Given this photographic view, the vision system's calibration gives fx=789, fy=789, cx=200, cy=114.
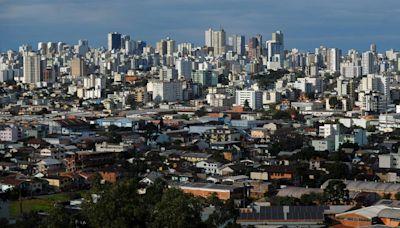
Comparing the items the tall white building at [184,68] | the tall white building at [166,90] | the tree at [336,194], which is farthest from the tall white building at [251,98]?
the tree at [336,194]

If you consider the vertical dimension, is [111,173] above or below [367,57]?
below

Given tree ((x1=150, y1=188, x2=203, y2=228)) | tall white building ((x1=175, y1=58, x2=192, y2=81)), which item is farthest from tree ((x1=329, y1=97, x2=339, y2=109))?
Answer: tree ((x1=150, y1=188, x2=203, y2=228))

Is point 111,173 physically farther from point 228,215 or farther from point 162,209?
point 162,209

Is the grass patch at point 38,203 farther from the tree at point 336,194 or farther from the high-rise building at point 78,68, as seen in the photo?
the high-rise building at point 78,68

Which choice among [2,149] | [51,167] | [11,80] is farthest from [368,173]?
[11,80]

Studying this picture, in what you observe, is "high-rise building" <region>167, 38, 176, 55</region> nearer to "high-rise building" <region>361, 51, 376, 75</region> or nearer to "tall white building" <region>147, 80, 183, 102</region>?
"high-rise building" <region>361, 51, 376, 75</region>

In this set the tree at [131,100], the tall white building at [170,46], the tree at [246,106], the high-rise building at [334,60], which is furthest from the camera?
the tall white building at [170,46]

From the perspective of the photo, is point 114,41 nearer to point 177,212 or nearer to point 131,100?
point 131,100
